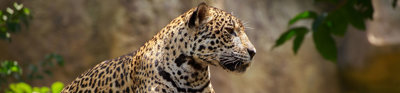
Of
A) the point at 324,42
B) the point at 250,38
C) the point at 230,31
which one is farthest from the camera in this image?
the point at 250,38

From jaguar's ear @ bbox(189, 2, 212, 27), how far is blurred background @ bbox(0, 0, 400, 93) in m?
4.77

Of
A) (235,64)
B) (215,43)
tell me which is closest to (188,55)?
(215,43)

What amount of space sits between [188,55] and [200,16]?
369 mm

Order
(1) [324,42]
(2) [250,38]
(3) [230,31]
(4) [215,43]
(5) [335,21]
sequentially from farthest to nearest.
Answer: (2) [250,38]
(1) [324,42]
(5) [335,21]
(3) [230,31]
(4) [215,43]

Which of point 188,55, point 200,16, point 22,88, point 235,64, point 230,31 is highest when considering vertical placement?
point 22,88

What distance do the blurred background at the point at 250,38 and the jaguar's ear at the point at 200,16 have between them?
4.77 m

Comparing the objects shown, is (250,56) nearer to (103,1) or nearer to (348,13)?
(348,13)

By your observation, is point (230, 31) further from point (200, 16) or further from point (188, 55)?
point (188, 55)

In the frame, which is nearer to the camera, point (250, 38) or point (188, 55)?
point (188, 55)

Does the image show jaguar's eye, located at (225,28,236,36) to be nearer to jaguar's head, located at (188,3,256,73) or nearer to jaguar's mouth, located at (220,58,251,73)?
jaguar's head, located at (188,3,256,73)

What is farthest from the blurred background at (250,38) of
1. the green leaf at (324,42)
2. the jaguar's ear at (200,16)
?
the green leaf at (324,42)

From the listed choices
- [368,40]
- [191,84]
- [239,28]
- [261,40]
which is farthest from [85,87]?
[368,40]

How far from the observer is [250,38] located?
11.2 meters

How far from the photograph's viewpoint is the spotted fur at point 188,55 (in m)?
4.44
